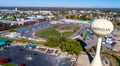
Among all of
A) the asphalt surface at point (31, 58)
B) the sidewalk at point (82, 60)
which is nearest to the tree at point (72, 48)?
the sidewalk at point (82, 60)

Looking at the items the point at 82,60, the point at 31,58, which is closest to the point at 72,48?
the point at 82,60

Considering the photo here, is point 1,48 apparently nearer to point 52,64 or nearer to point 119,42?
point 52,64

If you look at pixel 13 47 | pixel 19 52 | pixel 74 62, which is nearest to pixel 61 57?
pixel 74 62

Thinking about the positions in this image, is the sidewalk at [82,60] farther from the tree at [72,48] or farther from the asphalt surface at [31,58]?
the asphalt surface at [31,58]

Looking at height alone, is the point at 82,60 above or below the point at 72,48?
below

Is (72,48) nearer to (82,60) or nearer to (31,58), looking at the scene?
(82,60)

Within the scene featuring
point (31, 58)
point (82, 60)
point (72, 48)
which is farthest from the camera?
point (72, 48)

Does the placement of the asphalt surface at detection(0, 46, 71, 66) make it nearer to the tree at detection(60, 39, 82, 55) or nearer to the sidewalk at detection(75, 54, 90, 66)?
the sidewalk at detection(75, 54, 90, 66)

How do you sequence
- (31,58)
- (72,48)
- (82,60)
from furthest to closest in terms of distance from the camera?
(72,48), (31,58), (82,60)
